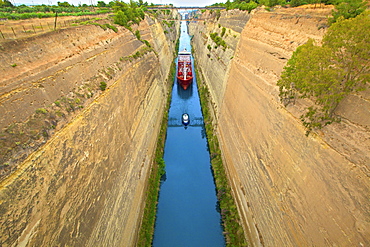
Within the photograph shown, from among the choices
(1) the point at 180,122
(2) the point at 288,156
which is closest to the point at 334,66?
(2) the point at 288,156

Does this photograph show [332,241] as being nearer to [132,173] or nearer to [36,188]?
[36,188]

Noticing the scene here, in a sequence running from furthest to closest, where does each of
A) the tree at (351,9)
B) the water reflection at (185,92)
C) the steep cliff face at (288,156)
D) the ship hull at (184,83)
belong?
the ship hull at (184,83)
the water reflection at (185,92)
the tree at (351,9)
the steep cliff face at (288,156)

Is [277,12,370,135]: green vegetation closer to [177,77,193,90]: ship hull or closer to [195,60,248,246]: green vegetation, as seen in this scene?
[195,60,248,246]: green vegetation

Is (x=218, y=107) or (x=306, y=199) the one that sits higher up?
(x=306, y=199)

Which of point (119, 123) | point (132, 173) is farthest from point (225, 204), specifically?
point (119, 123)

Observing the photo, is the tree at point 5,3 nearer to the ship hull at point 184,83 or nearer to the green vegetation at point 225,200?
the ship hull at point 184,83

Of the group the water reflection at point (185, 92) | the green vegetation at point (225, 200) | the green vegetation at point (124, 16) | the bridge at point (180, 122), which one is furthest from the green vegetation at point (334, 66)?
the water reflection at point (185, 92)
